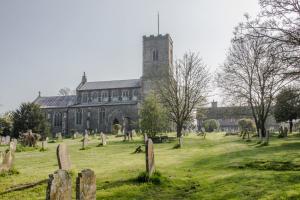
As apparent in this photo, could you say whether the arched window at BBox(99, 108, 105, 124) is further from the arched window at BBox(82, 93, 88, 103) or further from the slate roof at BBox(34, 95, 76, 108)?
the slate roof at BBox(34, 95, 76, 108)

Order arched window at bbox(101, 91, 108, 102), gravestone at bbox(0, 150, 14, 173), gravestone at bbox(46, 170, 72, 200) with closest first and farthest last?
gravestone at bbox(46, 170, 72, 200) → gravestone at bbox(0, 150, 14, 173) → arched window at bbox(101, 91, 108, 102)

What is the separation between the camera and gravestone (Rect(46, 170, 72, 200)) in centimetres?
488

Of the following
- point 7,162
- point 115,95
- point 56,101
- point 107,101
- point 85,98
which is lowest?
point 7,162

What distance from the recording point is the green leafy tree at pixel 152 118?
32.8 m

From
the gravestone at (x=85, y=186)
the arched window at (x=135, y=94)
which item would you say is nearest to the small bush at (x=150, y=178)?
the gravestone at (x=85, y=186)

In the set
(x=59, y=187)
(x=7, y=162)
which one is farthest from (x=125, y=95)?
(x=59, y=187)

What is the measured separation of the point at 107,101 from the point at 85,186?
2439 inches

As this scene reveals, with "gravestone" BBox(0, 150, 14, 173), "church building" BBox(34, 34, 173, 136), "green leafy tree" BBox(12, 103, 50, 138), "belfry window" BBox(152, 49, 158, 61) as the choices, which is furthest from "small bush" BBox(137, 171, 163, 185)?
"belfry window" BBox(152, 49, 158, 61)

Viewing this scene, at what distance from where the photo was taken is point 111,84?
68.9 meters

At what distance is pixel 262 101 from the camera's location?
32.2 metres

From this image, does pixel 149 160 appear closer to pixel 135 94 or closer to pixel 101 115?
pixel 135 94

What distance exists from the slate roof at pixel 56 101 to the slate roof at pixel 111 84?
357cm

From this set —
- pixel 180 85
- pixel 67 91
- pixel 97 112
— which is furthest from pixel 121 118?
pixel 67 91

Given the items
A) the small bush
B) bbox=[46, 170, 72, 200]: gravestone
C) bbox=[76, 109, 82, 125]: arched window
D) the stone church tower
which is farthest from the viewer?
bbox=[76, 109, 82, 125]: arched window
